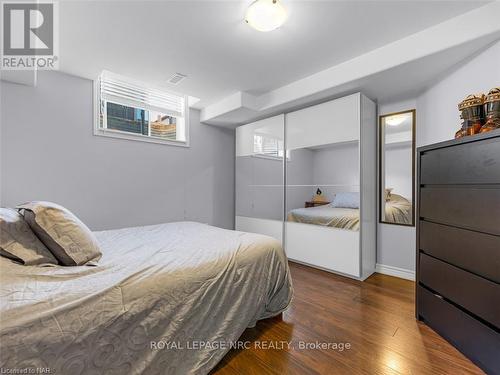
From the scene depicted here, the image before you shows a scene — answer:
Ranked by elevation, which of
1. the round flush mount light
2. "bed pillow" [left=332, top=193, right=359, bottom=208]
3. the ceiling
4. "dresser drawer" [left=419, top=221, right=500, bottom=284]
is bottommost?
"dresser drawer" [left=419, top=221, right=500, bottom=284]

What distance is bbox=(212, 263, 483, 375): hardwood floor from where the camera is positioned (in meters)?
1.46

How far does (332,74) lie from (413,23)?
0.83m

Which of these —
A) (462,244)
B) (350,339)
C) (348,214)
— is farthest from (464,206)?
(348,214)

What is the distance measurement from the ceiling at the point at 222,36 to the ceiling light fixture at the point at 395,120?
3.47ft

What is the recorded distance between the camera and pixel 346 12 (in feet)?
6.06

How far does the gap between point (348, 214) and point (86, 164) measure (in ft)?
10.6

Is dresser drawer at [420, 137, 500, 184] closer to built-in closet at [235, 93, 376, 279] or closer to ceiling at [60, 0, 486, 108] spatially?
built-in closet at [235, 93, 376, 279]

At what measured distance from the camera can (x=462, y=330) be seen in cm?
157

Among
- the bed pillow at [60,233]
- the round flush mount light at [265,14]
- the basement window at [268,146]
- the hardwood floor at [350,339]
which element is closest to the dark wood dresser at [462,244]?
the hardwood floor at [350,339]

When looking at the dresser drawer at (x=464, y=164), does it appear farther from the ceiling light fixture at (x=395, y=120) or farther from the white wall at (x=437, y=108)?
the ceiling light fixture at (x=395, y=120)

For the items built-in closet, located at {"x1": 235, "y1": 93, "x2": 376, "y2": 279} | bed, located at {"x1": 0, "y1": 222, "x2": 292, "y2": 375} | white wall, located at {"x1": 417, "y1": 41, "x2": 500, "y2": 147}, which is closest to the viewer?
bed, located at {"x1": 0, "y1": 222, "x2": 292, "y2": 375}

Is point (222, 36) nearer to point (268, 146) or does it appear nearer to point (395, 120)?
point (268, 146)

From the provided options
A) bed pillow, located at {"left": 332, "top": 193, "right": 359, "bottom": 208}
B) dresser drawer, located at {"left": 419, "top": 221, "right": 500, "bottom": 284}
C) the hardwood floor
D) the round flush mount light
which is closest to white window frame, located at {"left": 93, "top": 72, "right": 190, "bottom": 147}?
the round flush mount light

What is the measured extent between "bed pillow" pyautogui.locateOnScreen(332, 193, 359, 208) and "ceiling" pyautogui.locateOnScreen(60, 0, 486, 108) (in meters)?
1.52
